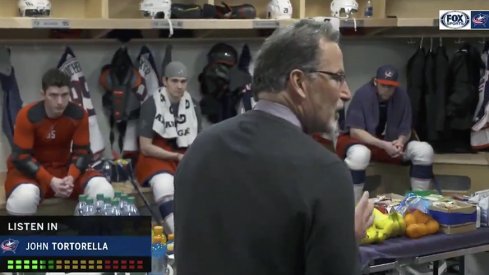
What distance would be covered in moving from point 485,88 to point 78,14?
3.08 metres

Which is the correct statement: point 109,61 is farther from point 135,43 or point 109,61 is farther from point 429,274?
point 429,274

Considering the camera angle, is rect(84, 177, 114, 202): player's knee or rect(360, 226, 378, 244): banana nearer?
rect(360, 226, 378, 244): banana

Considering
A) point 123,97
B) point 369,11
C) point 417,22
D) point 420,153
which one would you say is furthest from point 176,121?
point 417,22

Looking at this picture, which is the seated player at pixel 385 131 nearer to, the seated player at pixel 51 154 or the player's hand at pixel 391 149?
the player's hand at pixel 391 149

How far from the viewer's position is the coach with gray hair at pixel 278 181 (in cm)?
155

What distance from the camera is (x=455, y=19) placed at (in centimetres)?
616

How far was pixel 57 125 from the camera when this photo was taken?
5.03m

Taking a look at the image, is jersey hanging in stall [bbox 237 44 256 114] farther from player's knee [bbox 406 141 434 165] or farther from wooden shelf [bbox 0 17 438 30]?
player's knee [bbox 406 141 434 165]

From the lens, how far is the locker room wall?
5719 mm

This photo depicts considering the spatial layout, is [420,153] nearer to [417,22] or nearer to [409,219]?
[417,22]

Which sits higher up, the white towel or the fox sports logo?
the fox sports logo

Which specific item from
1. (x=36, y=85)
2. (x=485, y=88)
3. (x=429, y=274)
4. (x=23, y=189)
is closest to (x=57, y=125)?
(x=23, y=189)

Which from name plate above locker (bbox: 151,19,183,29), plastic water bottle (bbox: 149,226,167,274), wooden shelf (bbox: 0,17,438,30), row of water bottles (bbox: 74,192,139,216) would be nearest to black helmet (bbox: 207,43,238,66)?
wooden shelf (bbox: 0,17,438,30)

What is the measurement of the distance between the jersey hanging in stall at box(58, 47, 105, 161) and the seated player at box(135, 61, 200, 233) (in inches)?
12.7
